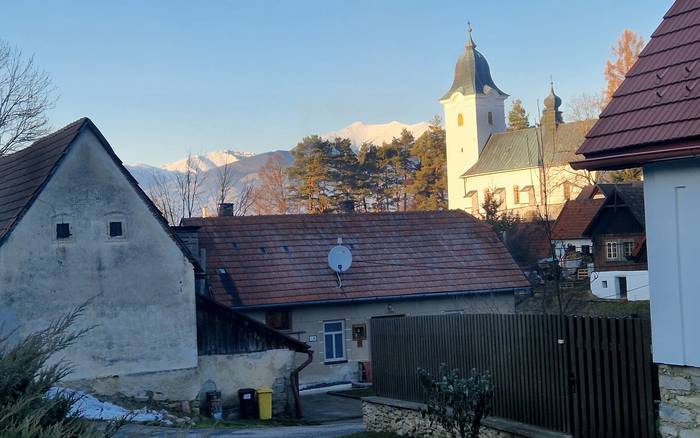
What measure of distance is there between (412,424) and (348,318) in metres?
14.7

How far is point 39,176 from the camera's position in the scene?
21.3m

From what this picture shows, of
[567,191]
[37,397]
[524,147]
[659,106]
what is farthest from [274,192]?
[37,397]

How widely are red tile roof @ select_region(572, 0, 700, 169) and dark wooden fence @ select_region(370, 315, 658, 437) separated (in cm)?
216

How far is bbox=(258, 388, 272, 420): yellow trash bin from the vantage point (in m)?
23.2

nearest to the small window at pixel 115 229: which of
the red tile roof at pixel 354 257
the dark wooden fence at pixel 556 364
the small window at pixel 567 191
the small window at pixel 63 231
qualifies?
the small window at pixel 63 231

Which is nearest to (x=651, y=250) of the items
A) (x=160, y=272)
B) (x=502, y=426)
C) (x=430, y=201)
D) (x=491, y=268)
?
(x=502, y=426)

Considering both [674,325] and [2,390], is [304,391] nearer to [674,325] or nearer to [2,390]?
[674,325]

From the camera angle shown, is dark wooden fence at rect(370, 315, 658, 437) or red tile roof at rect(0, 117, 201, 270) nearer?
dark wooden fence at rect(370, 315, 658, 437)

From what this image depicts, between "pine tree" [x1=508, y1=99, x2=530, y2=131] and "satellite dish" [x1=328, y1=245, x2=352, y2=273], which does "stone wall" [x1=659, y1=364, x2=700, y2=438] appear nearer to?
"satellite dish" [x1=328, y1=245, x2=352, y2=273]

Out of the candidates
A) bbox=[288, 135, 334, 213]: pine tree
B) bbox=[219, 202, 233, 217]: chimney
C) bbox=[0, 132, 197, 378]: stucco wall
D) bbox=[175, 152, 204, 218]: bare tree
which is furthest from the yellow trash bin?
bbox=[288, 135, 334, 213]: pine tree

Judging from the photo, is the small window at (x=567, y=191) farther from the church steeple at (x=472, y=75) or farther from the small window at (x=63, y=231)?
the small window at (x=63, y=231)

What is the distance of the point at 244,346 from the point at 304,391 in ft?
17.0

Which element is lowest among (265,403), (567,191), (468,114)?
(265,403)

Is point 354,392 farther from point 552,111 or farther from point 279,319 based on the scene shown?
point 552,111
